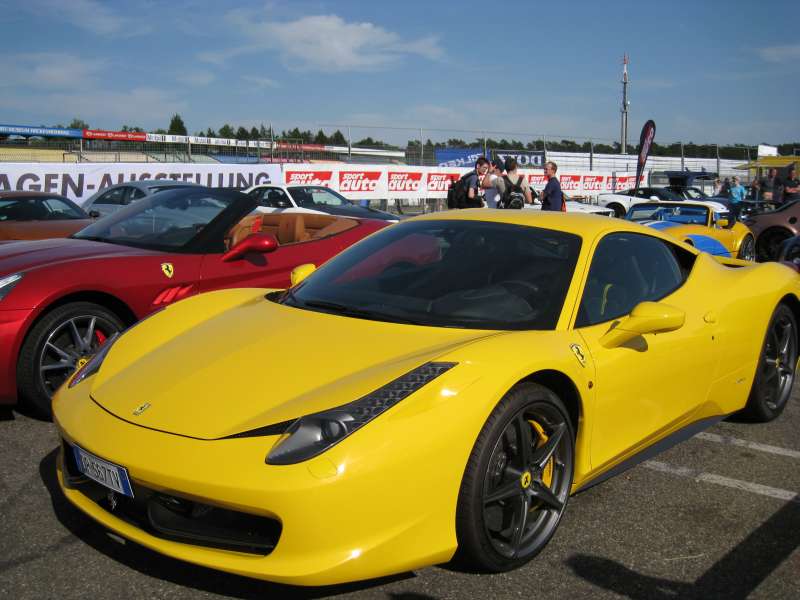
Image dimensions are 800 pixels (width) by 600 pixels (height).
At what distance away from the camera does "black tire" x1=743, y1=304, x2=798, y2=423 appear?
430 centimetres

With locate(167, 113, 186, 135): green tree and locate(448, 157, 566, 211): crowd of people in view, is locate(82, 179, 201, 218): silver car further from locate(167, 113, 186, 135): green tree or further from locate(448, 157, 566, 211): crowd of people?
locate(167, 113, 186, 135): green tree

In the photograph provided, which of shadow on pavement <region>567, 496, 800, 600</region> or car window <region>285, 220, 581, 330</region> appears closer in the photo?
shadow on pavement <region>567, 496, 800, 600</region>

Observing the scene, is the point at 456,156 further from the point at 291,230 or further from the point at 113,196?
the point at 291,230

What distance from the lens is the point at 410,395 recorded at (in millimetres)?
2479

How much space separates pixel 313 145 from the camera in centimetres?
2530

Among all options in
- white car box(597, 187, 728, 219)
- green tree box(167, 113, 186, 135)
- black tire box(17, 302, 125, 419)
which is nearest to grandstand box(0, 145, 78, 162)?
white car box(597, 187, 728, 219)

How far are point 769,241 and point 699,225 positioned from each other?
287cm

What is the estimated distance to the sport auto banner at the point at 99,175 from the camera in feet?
49.9

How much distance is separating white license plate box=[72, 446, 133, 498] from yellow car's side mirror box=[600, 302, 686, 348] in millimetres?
1828

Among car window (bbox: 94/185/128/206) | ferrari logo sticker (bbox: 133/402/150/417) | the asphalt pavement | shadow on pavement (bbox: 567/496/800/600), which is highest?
car window (bbox: 94/185/128/206)

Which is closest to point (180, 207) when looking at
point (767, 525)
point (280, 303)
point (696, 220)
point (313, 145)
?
point (280, 303)

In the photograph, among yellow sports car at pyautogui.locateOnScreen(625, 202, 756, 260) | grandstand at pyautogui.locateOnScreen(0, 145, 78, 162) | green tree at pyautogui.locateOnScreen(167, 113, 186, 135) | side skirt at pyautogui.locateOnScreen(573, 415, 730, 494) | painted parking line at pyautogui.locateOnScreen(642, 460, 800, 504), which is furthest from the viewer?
green tree at pyautogui.locateOnScreen(167, 113, 186, 135)

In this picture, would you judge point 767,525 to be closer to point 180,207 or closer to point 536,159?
point 180,207

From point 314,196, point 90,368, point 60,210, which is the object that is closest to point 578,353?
point 90,368
